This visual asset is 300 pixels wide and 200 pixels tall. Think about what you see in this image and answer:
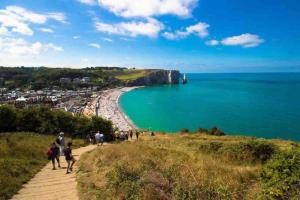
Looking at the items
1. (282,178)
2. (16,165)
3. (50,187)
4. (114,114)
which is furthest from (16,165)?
(114,114)

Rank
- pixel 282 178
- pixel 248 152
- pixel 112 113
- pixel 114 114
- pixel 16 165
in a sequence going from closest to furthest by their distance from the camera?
pixel 282 178
pixel 16 165
pixel 248 152
pixel 114 114
pixel 112 113

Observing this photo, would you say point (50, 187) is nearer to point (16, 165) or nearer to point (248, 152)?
point (16, 165)

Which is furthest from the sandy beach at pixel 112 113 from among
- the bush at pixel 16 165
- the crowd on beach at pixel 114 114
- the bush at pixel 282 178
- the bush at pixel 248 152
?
the bush at pixel 282 178

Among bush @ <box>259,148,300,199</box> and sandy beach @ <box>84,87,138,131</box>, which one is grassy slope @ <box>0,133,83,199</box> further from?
sandy beach @ <box>84,87,138,131</box>

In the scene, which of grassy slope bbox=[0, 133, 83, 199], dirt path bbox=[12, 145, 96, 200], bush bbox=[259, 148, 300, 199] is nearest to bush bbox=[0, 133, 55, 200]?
grassy slope bbox=[0, 133, 83, 199]

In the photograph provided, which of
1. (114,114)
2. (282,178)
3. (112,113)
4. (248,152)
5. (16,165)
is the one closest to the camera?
(282,178)

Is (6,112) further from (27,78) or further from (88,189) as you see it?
(27,78)

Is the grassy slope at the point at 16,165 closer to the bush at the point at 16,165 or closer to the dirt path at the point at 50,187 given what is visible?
the bush at the point at 16,165
